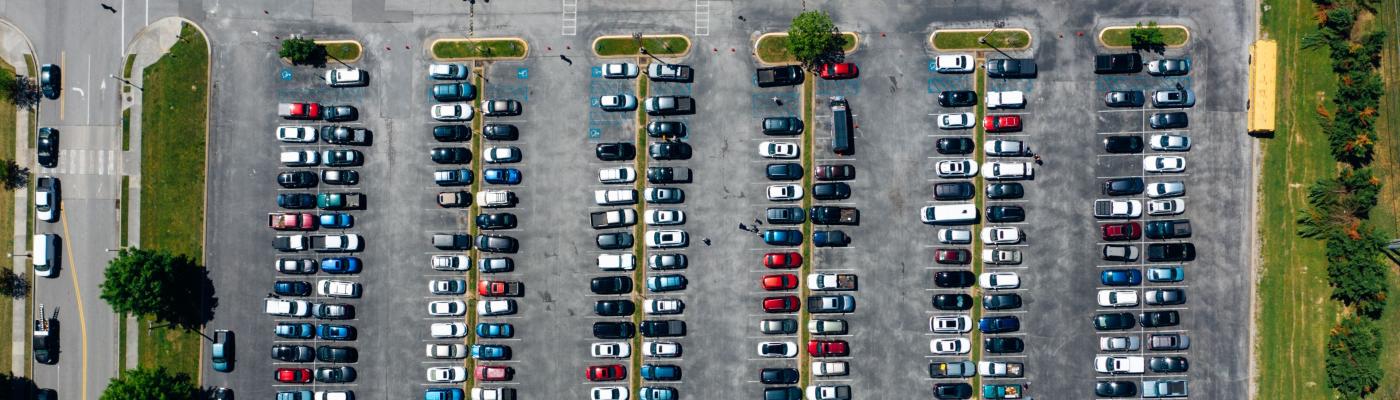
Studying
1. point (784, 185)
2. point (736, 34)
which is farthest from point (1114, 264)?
point (736, 34)

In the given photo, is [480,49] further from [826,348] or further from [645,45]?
[826,348]

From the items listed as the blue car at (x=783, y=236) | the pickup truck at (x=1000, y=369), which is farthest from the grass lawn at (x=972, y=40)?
the pickup truck at (x=1000, y=369)

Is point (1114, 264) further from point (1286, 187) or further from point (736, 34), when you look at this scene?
point (736, 34)

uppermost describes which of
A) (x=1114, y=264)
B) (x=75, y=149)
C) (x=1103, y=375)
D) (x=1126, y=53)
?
(x=1126, y=53)

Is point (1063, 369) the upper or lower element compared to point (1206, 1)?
lower

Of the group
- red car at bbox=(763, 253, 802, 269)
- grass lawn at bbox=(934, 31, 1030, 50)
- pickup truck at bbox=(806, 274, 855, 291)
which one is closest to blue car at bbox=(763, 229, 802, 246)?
red car at bbox=(763, 253, 802, 269)

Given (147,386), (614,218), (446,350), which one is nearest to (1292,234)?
(614,218)

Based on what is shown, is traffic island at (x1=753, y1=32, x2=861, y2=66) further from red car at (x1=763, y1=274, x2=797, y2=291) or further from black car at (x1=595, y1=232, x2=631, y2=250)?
black car at (x1=595, y1=232, x2=631, y2=250)
